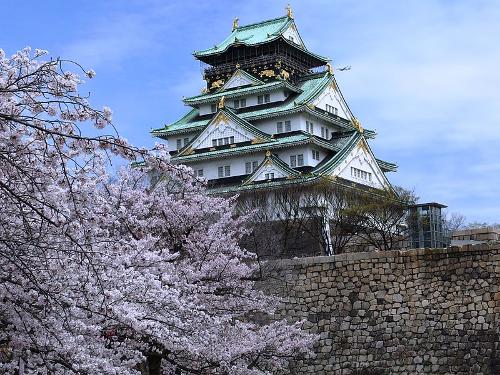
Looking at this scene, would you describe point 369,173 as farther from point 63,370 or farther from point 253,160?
point 63,370

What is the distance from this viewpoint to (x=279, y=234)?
29.7m

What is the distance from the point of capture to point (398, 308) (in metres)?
17.4

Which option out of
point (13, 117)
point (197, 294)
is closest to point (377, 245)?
point (197, 294)

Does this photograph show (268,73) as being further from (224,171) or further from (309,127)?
(224,171)

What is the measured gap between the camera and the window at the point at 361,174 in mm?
42719

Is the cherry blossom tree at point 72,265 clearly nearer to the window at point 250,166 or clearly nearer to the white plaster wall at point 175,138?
the window at point 250,166

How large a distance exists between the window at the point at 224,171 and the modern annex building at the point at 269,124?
0.03m

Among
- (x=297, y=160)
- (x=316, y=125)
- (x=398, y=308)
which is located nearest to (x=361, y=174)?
(x=316, y=125)

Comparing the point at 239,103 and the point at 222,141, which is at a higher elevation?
the point at 239,103

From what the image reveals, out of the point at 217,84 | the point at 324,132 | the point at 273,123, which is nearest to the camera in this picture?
the point at 273,123

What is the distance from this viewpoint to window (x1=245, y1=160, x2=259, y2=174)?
138ft

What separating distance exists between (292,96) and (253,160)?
4.83m

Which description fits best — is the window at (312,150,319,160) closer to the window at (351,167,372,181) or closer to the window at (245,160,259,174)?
the window at (351,167,372,181)

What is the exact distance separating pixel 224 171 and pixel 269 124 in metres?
3.48
